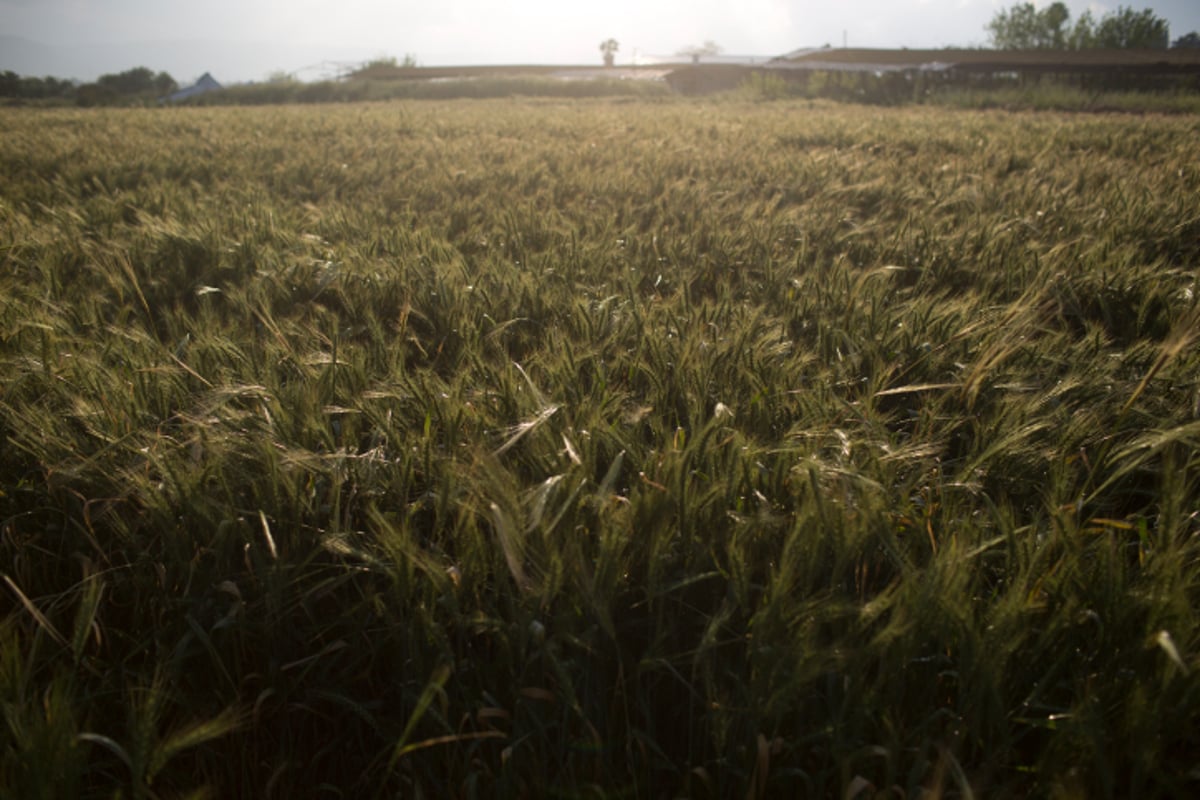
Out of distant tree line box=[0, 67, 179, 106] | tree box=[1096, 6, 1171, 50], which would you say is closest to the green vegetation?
distant tree line box=[0, 67, 179, 106]

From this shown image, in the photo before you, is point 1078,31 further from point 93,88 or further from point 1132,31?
point 93,88

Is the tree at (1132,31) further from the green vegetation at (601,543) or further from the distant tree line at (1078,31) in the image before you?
the green vegetation at (601,543)

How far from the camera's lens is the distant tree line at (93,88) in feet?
92.8

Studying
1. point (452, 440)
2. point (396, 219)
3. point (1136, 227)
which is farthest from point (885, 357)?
point (396, 219)

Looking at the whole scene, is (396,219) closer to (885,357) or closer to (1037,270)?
(885,357)

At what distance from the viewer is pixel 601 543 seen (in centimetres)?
97

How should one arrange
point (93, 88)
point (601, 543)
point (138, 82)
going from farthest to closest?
point (138, 82) < point (93, 88) < point (601, 543)

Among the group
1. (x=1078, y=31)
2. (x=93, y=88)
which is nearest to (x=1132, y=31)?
(x=1078, y=31)

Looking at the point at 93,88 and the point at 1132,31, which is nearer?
the point at 93,88

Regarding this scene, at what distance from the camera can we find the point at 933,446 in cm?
131

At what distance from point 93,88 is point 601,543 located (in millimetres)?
45189

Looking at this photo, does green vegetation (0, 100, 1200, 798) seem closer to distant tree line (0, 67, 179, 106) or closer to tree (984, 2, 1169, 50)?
distant tree line (0, 67, 179, 106)

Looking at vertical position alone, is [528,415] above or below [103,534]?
above

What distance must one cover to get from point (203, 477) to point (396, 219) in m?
2.77
